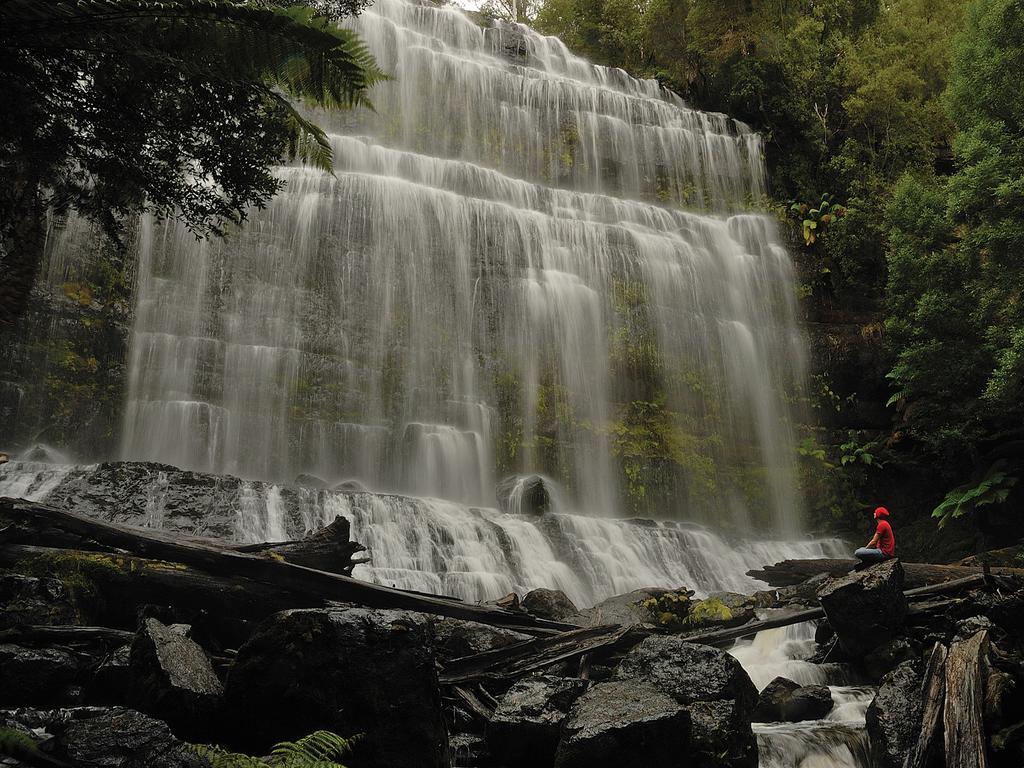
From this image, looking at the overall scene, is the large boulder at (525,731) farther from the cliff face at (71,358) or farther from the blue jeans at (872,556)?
the cliff face at (71,358)

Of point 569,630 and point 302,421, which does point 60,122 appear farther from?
point 302,421

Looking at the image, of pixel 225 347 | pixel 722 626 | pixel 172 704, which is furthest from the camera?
pixel 225 347

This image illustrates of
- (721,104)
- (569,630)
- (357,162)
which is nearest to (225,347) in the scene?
(357,162)

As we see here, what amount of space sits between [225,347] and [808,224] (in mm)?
18616

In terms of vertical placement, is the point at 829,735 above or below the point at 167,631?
below

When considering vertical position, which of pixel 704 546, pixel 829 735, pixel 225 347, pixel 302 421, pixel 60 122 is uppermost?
pixel 225 347

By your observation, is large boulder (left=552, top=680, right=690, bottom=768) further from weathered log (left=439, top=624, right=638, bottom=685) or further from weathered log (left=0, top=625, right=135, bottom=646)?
weathered log (left=0, top=625, right=135, bottom=646)

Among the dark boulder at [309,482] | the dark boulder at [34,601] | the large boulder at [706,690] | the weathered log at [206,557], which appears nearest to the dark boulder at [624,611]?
the large boulder at [706,690]

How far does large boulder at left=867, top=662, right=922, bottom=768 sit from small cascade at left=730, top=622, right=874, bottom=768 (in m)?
0.24

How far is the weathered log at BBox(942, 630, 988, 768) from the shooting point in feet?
16.5

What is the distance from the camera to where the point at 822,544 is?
63.7 ft

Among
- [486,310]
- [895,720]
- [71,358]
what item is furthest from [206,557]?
[486,310]

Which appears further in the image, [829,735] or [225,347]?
[225,347]

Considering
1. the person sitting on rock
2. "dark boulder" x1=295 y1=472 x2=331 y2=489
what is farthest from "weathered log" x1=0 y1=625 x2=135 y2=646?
the person sitting on rock
